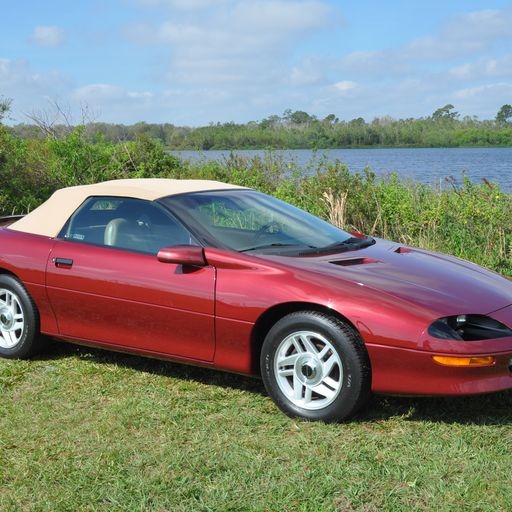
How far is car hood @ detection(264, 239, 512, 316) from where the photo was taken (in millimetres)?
4120

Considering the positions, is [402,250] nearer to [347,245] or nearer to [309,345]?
[347,245]

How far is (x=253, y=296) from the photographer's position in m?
4.31

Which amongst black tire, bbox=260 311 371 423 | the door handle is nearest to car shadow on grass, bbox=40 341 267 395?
black tire, bbox=260 311 371 423

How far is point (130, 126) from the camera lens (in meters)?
18.1

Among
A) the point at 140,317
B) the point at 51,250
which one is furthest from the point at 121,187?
the point at 140,317

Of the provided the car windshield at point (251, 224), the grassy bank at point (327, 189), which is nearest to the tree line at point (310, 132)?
the grassy bank at point (327, 189)

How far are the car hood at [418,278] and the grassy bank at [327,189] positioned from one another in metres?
3.55

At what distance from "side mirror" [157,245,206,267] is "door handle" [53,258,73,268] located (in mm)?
881

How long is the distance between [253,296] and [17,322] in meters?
2.12

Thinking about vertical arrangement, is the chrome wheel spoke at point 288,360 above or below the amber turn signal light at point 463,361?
below

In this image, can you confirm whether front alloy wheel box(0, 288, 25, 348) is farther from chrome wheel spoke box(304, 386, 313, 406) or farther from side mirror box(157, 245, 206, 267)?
chrome wheel spoke box(304, 386, 313, 406)

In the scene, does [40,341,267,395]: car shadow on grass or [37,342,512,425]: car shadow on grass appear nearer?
[37,342,512,425]: car shadow on grass

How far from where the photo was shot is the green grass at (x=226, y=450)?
10.8ft

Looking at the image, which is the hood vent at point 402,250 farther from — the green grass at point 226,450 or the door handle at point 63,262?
the door handle at point 63,262
